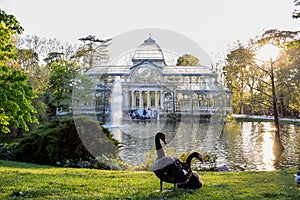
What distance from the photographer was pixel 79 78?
27250mm

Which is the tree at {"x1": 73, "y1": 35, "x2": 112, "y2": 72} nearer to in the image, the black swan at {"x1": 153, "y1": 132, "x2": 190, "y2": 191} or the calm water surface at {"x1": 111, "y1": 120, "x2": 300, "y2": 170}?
the calm water surface at {"x1": 111, "y1": 120, "x2": 300, "y2": 170}

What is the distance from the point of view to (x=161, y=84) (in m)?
40.1

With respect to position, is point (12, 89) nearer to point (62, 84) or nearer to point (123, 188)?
point (123, 188)

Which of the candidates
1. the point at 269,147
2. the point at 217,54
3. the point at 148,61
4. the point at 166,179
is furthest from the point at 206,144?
the point at 217,54

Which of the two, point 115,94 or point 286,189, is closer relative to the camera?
point 286,189

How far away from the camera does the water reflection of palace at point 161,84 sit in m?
37.4

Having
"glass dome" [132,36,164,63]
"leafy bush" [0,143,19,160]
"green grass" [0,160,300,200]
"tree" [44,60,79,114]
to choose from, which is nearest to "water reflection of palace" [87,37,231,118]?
"glass dome" [132,36,164,63]

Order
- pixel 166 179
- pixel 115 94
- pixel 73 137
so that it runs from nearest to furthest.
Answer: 1. pixel 166 179
2. pixel 73 137
3. pixel 115 94

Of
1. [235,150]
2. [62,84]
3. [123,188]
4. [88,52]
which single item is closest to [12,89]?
[123,188]

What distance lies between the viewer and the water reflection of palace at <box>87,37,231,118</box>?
123ft

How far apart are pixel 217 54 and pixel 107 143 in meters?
35.2

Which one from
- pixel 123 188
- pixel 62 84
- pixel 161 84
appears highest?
→ pixel 161 84

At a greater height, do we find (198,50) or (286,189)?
(198,50)

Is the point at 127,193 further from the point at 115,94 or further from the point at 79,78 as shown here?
the point at 115,94
